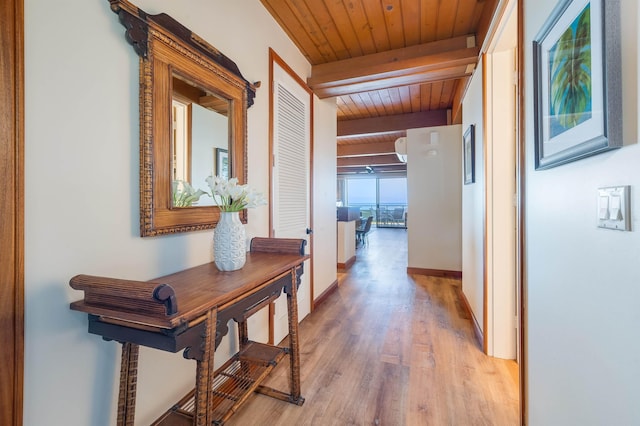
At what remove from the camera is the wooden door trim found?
78 cm

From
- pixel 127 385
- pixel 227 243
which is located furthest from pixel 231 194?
pixel 127 385

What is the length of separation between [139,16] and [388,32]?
1.98 meters

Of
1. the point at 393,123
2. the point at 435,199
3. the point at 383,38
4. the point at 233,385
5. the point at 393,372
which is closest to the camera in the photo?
the point at 233,385

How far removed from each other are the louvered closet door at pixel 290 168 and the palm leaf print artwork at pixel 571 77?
1749mm

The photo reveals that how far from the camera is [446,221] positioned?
4305mm

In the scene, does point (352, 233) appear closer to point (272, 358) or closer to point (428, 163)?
point (428, 163)

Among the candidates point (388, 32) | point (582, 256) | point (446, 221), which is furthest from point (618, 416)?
point (446, 221)

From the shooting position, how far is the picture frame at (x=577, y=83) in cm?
70

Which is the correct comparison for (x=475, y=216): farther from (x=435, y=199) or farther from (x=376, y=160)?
(x=376, y=160)

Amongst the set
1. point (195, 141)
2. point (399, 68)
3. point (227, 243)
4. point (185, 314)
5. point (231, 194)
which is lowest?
point (185, 314)

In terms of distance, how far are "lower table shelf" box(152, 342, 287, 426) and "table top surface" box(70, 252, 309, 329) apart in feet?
1.85

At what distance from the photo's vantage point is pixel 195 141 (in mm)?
1483

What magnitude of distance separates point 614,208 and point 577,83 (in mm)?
404

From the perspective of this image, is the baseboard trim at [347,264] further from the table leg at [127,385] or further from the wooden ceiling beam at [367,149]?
the table leg at [127,385]
